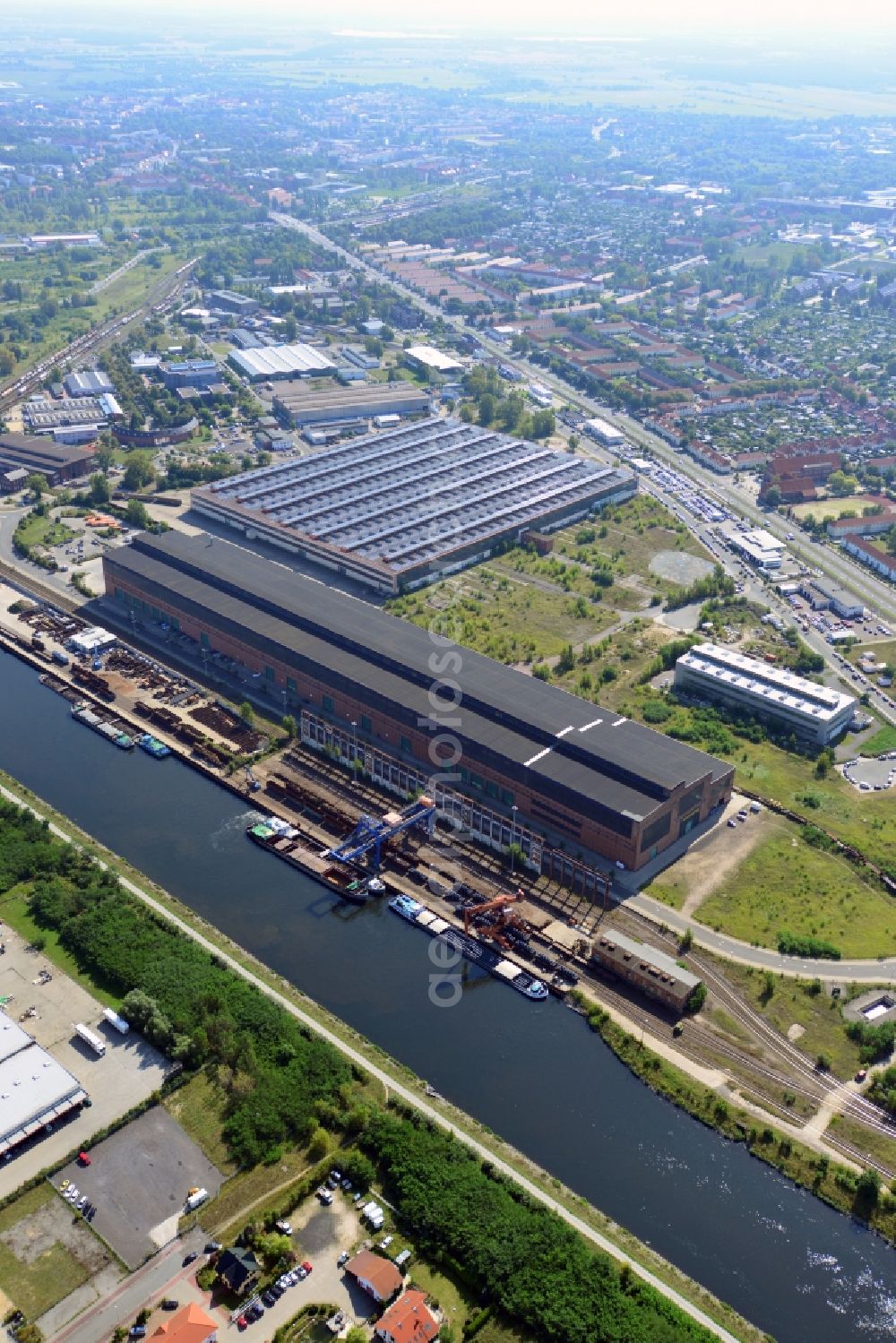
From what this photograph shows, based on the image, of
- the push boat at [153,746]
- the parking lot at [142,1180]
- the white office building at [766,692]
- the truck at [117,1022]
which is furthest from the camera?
the white office building at [766,692]

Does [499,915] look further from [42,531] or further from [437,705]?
→ [42,531]

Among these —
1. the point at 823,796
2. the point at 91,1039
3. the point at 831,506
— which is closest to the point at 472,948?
the point at 91,1039

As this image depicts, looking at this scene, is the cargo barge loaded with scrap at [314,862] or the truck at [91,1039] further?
the cargo barge loaded with scrap at [314,862]

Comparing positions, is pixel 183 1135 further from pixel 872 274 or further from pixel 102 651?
pixel 872 274

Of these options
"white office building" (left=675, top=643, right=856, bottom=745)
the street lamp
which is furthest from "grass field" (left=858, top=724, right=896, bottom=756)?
the street lamp

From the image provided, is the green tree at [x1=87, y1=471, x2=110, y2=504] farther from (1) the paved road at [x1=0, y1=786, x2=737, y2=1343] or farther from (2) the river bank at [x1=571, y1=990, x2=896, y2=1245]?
(2) the river bank at [x1=571, y1=990, x2=896, y2=1245]

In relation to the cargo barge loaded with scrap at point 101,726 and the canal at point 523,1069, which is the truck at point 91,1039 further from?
the cargo barge loaded with scrap at point 101,726

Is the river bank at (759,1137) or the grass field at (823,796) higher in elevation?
the river bank at (759,1137)

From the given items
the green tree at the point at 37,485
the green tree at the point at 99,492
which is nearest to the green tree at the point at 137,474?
the green tree at the point at 99,492
